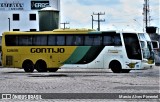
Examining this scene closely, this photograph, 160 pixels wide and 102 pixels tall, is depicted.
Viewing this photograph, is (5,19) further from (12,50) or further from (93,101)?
(93,101)

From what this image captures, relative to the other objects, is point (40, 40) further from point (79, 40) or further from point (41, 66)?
point (79, 40)

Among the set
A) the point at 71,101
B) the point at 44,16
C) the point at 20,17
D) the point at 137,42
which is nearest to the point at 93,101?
the point at 71,101

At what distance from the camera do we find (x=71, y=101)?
14.5m

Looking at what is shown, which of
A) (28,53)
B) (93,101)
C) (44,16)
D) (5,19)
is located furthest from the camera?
(5,19)

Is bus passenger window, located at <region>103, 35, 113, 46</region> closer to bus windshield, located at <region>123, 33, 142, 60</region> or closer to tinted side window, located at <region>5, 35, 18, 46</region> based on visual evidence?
bus windshield, located at <region>123, 33, 142, 60</region>

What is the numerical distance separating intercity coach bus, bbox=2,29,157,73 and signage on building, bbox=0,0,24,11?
5491cm

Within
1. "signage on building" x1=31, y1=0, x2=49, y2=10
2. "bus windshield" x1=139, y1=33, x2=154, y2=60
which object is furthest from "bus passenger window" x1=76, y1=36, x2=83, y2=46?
"signage on building" x1=31, y1=0, x2=49, y2=10

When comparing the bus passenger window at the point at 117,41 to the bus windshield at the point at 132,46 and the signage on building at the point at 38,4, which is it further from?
the signage on building at the point at 38,4

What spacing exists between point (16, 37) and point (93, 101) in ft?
82.7

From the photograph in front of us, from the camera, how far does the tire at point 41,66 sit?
126 ft

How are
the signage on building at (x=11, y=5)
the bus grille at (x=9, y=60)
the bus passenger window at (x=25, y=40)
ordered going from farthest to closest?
the signage on building at (x=11, y=5), the bus grille at (x=9, y=60), the bus passenger window at (x=25, y=40)

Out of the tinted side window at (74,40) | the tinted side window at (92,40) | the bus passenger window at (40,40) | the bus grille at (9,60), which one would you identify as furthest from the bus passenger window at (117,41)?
the bus grille at (9,60)

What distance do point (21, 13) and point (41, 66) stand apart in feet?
182

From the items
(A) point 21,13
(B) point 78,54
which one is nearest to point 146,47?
(B) point 78,54
